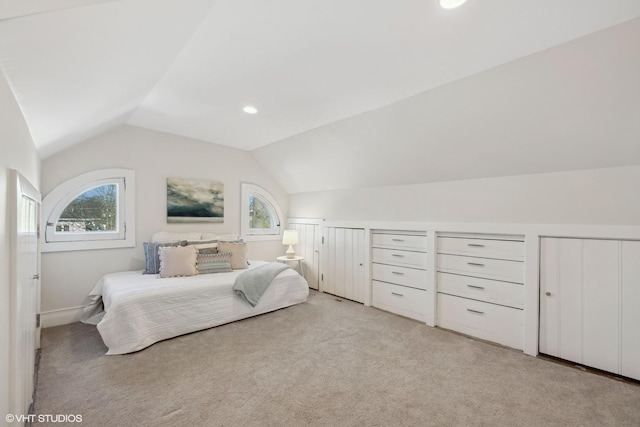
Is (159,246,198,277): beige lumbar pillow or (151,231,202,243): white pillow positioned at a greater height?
(151,231,202,243): white pillow

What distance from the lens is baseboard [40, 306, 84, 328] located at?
3.23m

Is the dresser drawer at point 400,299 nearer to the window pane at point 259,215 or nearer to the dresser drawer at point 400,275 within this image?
the dresser drawer at point 400,275

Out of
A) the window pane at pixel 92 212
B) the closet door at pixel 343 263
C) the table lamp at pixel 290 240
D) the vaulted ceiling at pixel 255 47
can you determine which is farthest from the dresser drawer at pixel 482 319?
the window pane at pixel 92 212

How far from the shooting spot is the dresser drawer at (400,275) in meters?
3.53

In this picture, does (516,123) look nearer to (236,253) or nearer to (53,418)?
(236,253)

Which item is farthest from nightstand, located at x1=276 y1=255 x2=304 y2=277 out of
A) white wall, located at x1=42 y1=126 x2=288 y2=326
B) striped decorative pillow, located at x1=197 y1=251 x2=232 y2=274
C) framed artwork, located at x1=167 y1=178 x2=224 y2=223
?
framed artwork, located at x1=167 y1=178 x2=224 y2=223

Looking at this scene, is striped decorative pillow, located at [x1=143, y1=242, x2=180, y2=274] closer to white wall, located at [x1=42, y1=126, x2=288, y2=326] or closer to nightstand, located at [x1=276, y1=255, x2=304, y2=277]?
white wall, located at [x1=42, y1=126, x2=288, y2=326]

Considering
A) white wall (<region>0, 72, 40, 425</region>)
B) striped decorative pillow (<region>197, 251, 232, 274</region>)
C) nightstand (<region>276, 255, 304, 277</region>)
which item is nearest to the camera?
white wall (<region>0, 72, 40, 425</region>)

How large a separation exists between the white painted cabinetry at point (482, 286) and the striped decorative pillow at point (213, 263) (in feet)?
8.93

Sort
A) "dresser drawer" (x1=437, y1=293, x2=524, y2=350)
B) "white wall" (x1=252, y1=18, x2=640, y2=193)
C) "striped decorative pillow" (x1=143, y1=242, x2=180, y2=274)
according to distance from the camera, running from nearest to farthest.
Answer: "white wall" (x1=252, y1=18, x2=640, y2=193), "dresser drawer" (x1=437, y1=293, x2=524, y2=350), "striped decorative pillow" (x1=143, y1=242, x2=180, y2=274)

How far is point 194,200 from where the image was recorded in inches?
172

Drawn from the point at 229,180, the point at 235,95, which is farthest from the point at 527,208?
the point at 229,180

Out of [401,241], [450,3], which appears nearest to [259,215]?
[401,241]

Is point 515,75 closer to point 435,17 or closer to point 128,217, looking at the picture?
point 435,17
